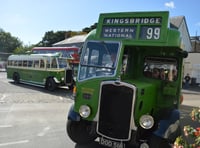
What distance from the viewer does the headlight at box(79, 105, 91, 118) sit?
6348 mm

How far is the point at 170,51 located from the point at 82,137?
298 cm

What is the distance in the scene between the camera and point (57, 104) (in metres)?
13.6

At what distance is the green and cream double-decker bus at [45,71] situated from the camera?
18.6 meters

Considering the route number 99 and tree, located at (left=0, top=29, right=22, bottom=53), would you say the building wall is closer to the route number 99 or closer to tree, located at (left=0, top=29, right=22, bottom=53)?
the route number 99

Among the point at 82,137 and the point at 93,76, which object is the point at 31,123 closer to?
the point at 82,137

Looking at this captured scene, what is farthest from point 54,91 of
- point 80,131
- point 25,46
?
point 25,46

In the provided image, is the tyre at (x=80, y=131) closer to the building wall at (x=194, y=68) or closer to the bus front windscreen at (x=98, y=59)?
the bus front windscreen at (x=98, y=59)

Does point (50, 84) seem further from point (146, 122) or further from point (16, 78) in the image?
point (146, 122)

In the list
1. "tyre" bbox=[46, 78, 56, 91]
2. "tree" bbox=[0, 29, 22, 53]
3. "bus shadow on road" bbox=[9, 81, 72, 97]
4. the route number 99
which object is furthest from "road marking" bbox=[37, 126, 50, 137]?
"tree" bbox=[0, 29, 22, 53]

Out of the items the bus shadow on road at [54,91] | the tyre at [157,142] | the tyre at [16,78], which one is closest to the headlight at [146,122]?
the tyre at [157,142]

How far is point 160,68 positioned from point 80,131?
249 centimetres

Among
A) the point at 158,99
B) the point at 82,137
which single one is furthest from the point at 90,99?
the point at 158,99

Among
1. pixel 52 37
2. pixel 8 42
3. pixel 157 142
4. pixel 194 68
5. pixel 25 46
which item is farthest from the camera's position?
pixel 8 42

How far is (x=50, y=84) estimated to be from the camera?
61.2 feet
